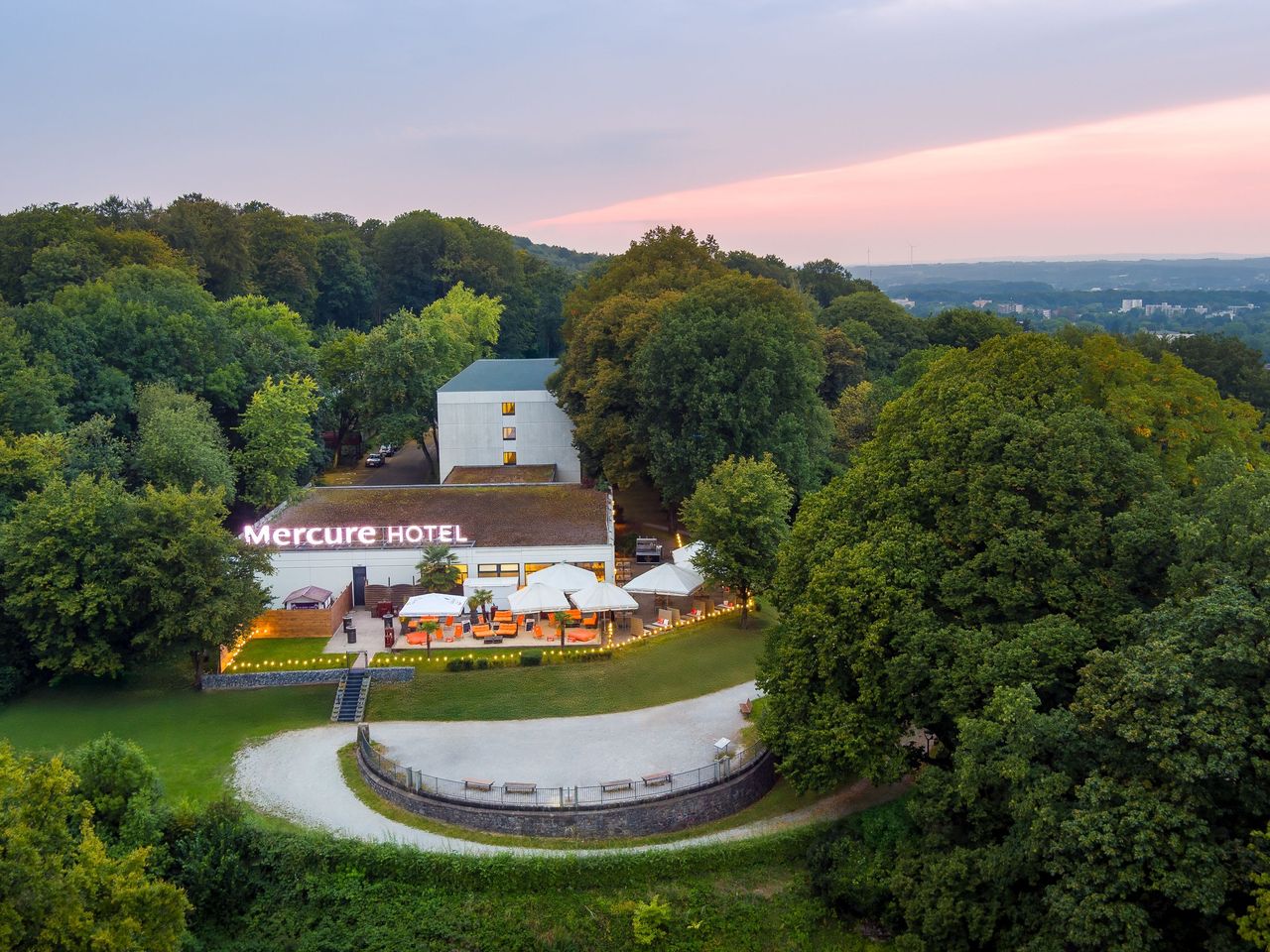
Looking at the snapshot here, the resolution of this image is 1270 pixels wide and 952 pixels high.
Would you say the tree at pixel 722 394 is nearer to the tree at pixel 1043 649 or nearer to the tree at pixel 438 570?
the tree at pixel 438 570

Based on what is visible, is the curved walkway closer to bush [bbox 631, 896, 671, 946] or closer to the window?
bush [bbox 631, 896, 671, 946]

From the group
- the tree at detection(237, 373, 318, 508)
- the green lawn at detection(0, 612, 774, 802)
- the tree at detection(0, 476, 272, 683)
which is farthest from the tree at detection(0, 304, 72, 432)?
the green lawn at detection(0, 612, 774, 802)

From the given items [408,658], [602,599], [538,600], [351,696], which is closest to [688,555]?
[602,599]

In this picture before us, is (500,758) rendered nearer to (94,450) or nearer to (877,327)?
(94,450)

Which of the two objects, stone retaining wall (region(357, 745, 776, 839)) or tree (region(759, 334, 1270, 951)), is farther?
stone retaining wall (region(357, 745, 776, 839))

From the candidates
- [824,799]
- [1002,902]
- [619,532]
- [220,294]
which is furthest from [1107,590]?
[220,294]

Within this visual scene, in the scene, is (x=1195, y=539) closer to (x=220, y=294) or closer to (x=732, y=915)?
(x=732, y=915)
